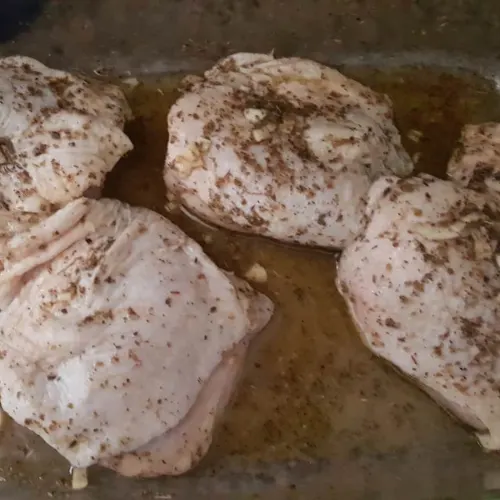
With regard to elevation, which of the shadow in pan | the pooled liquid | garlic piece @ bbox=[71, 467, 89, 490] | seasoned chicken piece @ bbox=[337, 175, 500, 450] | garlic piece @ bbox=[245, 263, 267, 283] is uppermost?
the shadow in pan

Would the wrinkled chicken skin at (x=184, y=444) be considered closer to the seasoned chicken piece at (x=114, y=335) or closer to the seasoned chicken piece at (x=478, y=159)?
the seasoned chicken piece at (x=114, y=335)

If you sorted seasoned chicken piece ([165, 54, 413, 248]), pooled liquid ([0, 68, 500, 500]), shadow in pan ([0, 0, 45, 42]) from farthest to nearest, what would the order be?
1. shadow in pan ([0, 0, 45, 42])
2. pooled liquid ([0, 68, 500, 500])
3. seasoned chicken piece ([165, 54, 413, 248])

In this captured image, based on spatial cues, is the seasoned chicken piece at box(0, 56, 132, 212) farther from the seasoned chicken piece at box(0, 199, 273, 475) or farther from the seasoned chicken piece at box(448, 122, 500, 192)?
the seasoned chicken piece at box(448, 122, 500, 192)

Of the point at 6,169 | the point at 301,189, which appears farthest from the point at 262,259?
the point at 6,169

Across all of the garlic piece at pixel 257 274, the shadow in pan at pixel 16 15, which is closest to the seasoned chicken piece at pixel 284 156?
the garlic piece at pixel 257 274

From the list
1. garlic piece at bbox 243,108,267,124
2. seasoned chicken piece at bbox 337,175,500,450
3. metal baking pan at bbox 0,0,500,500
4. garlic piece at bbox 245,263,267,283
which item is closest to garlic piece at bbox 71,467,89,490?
metal baking pan at bbox 0,0,500,500

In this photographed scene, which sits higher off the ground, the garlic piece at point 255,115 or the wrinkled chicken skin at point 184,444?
the garlic piece at point 255,115

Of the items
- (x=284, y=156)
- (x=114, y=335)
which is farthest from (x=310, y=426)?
(x=284, y=156)

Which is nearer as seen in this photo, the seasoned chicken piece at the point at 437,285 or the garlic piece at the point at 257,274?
the seasoned chicken piece at the point at 437,285
